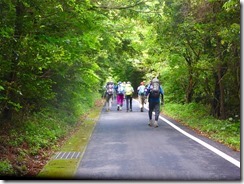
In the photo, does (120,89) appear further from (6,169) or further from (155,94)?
(6,169)

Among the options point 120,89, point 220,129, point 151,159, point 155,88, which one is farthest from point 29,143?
point 120,89

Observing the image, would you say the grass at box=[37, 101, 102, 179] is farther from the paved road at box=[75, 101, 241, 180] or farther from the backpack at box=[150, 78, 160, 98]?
the backpack at box=[150, 78, 160, 98]

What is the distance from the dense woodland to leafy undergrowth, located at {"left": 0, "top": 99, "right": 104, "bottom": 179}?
0.93ft

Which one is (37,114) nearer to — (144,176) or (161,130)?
(161,130)

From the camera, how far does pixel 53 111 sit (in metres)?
12.0

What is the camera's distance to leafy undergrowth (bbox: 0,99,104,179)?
608cm

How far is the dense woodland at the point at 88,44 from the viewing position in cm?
694

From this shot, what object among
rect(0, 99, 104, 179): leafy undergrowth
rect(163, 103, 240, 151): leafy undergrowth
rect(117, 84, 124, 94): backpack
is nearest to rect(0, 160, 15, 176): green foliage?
rect(0, 99, 104, 179): leafy undergrowth

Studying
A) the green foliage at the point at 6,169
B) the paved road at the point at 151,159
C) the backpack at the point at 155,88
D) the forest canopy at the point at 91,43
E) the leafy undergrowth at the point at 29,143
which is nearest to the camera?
the paved road at the point at 151,159

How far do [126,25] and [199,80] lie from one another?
441 cm

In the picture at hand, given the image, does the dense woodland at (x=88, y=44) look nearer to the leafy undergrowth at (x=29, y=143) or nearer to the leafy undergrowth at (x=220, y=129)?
the leafy undergrowth at (x=29, y=143)

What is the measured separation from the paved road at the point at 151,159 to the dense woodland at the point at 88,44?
5.77ft

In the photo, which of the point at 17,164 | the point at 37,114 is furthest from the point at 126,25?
the point at 17,164

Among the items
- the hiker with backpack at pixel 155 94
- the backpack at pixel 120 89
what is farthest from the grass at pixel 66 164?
the backpack at pixel 120 89
